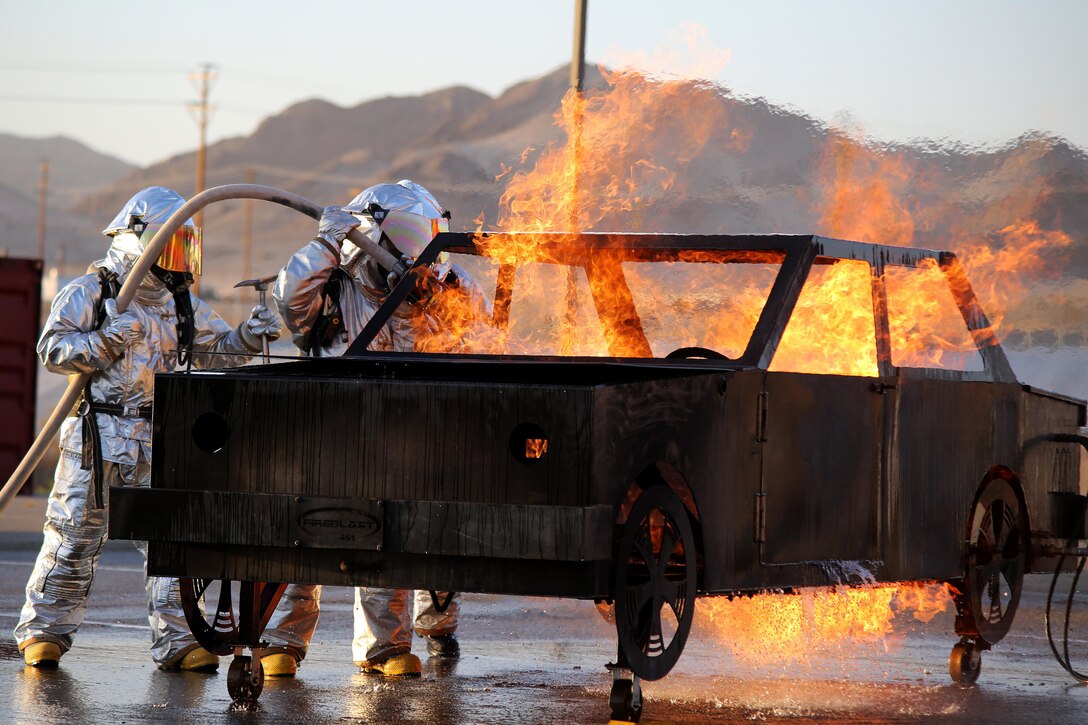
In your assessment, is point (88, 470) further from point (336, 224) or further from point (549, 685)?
point (549, 685)

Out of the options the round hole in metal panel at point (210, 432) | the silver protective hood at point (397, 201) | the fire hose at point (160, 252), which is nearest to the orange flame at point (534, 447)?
the round hole in metal panel at point (210, 432)

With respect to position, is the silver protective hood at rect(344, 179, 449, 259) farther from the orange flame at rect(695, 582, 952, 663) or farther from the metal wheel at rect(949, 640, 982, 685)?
the metal wheel at rect(949, 640, 982, 685)

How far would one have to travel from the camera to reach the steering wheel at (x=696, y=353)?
6938 millimetres

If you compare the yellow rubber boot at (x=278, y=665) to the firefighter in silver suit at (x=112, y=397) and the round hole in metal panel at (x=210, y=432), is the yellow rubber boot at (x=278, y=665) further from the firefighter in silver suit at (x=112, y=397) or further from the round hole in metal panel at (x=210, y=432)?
the round hole in metal panel at (x=210, y=432)

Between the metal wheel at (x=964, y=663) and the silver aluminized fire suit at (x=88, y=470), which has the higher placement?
the silver aluminized fire suit at (x=88, y=470)

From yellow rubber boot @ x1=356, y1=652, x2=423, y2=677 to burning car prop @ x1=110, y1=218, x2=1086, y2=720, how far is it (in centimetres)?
97

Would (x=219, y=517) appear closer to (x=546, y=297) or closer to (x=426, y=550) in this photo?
(x=426, y=550)

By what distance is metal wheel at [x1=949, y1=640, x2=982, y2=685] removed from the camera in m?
8.00

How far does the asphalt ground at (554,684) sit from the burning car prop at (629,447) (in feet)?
1.17

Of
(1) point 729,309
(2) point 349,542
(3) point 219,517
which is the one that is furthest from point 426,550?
(1) point 729,309

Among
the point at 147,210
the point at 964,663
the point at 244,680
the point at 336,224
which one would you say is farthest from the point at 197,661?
the point at 964,663

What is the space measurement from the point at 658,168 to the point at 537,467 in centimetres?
544

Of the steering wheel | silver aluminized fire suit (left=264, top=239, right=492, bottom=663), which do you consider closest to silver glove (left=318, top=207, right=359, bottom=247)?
silver aluminized fire suit (left=264, top=239, right=492, bottom=663)

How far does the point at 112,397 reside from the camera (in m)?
8.16
